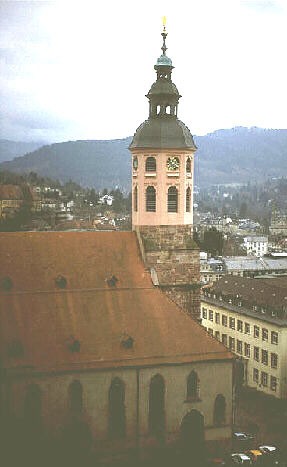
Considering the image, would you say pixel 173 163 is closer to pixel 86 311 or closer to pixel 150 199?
pixel 150 199

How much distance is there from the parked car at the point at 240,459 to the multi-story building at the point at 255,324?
9257 mm

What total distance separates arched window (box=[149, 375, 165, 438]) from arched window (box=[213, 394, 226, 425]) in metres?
2.08

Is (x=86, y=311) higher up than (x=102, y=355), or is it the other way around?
(x=86, y=311)

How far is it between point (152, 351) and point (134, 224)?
625 centimetres

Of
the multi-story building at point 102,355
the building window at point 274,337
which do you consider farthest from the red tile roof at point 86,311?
the building window at point 274,337

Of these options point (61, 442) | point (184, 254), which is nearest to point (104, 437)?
point (61, 442)

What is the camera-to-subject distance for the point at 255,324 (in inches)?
1577

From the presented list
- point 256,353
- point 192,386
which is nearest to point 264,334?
point 256,353

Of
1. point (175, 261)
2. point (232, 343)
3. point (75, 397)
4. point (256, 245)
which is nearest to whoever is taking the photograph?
point (75, 397)

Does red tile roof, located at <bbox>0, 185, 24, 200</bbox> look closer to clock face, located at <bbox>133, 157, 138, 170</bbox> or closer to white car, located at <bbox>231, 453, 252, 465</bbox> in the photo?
clock face, located at <bbox>133, 157, 138, 170</bbox>

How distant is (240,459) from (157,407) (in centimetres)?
416

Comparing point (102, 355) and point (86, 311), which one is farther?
point (86, 311)

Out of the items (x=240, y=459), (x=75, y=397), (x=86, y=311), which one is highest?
(x=86, y=311)

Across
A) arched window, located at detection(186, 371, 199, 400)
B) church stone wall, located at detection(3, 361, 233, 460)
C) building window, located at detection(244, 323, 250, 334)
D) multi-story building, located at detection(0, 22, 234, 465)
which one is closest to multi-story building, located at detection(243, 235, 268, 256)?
building window, located at detection(244, 323, 250, 334)
